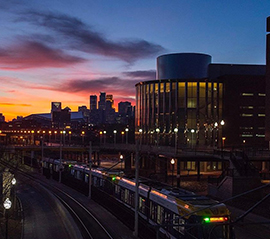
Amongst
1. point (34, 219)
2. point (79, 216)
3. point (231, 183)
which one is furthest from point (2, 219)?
point (231, 183)

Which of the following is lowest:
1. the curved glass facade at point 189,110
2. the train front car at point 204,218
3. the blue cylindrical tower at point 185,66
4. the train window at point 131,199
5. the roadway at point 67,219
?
the roadway at point 67,219

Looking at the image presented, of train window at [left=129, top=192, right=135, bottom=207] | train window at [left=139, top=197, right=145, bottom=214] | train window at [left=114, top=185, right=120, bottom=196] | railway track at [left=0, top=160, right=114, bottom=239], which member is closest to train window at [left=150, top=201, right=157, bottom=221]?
train window at [left=139, top=197, right=145, bottom=214]

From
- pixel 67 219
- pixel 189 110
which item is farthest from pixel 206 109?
pixel 67 219

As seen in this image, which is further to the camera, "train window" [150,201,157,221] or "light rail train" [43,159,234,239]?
"train window" [150,201,157,221]

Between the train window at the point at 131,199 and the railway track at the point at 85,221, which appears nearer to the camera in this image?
the railway track at the point at 85,221

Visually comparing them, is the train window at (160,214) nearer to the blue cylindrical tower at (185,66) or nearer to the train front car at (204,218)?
the train front car at (204,218)

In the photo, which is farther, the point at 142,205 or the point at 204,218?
the point at 142,205

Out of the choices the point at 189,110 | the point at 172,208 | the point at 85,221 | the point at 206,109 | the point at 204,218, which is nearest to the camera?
the point at 204,218

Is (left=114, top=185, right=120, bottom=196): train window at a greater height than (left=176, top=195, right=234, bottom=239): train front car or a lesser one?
lesser

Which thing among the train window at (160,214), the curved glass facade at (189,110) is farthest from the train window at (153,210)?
the curved glass facade at (189,110)

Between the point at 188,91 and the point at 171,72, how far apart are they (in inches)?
708

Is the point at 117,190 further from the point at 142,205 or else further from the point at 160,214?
the point at 160,214

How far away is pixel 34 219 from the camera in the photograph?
1289 inches

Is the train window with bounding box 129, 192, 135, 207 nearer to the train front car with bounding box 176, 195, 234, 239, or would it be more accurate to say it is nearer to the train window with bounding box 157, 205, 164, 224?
the train window with bounding box 157, 205, 164, 224
